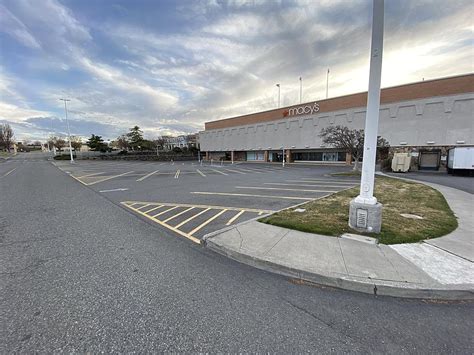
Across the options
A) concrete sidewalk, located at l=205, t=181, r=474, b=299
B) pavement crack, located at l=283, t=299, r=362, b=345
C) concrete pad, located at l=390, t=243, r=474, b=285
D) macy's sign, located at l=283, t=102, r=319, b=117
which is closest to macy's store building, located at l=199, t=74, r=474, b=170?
macy's sign, located at l=283, t=102, r=319, b=117

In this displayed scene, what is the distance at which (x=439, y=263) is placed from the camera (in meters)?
3.59

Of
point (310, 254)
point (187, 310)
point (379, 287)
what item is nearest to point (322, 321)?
point (379, 287)

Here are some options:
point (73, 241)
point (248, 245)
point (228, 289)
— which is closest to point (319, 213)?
point (248, 245)

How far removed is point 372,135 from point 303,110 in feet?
126

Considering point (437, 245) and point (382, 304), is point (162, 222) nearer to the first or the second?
point (382, 304)

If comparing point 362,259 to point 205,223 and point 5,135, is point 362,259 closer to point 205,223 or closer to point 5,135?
point 205,223

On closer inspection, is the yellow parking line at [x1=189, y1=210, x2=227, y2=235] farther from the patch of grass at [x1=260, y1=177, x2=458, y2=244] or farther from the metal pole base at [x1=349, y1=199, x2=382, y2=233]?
the metal pole base at [x1=349, y1=199, x2=382, y2=233]

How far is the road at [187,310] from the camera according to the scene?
7.14 feet

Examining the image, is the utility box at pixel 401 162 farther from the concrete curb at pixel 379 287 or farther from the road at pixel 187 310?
the road at pixel 187 310

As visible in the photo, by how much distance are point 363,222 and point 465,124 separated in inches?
1322

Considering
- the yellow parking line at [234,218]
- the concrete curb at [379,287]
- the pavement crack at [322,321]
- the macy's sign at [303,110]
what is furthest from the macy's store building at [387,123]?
the pavement crack at [322,321]

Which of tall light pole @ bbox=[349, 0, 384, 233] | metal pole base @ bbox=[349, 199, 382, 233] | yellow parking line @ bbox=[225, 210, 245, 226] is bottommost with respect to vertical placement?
yellow parking line @ bbox=[225, 210, 245, 226]

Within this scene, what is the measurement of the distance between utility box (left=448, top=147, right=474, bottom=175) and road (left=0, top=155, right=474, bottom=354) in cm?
2152

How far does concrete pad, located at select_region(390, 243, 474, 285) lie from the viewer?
317 cm
